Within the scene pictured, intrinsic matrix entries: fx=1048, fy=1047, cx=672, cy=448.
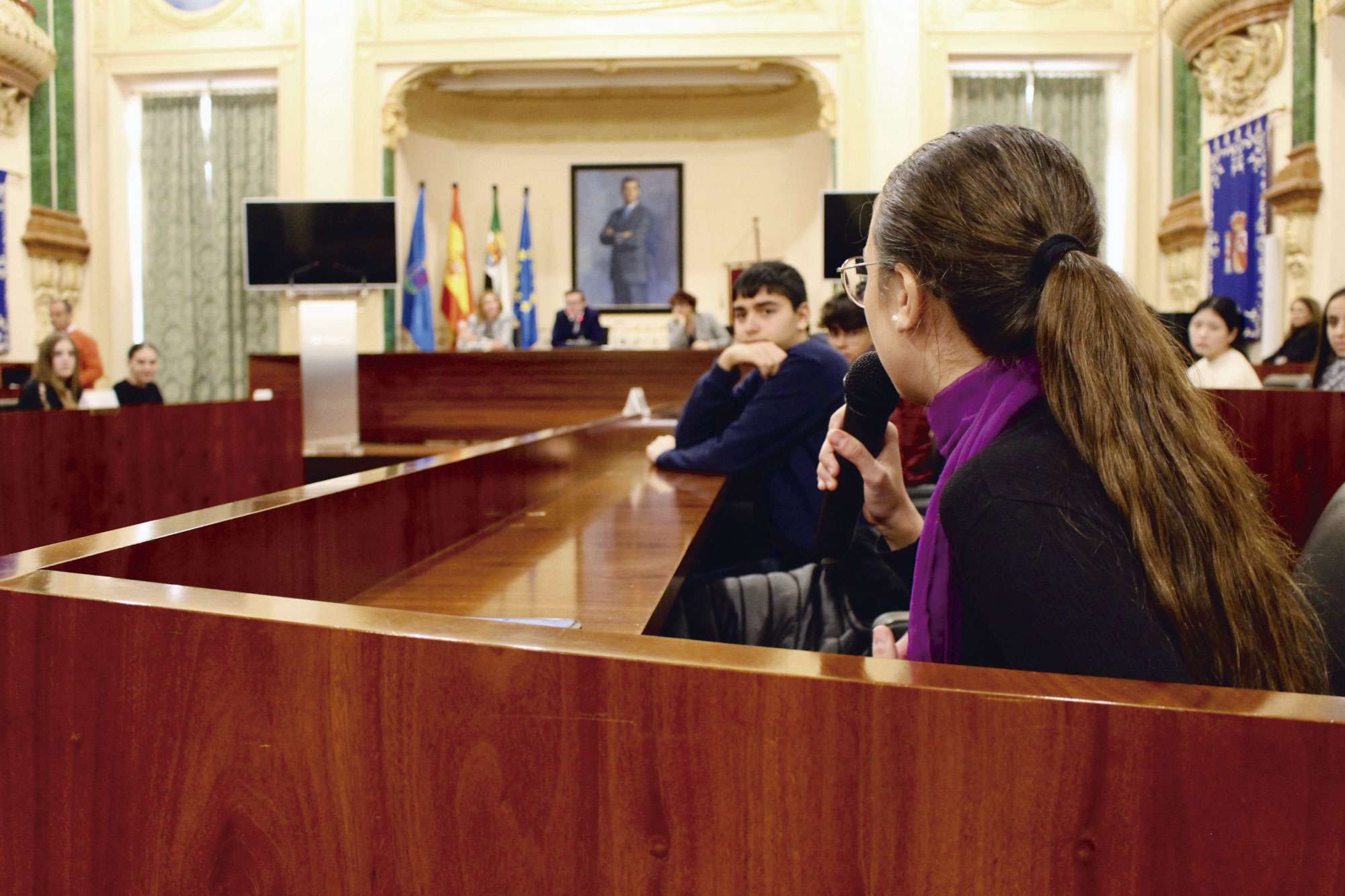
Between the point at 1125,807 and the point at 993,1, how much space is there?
7.99m

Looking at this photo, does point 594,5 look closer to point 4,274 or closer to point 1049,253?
point 4,274

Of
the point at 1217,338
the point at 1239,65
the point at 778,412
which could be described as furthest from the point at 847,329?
the point at 1239,65

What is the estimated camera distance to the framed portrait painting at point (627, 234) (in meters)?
9.20

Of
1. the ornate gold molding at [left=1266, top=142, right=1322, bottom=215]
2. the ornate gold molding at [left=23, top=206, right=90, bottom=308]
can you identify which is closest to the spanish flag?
the ornate gold molding at [left=23, top=206, right=90, bottom=308]

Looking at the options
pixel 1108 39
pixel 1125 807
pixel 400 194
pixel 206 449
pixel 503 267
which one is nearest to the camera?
pixel 1125 807

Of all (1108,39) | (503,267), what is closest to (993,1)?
(1108,39)

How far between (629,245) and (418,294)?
210cm

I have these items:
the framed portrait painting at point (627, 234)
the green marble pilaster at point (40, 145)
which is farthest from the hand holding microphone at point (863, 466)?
the framed portrait painting at point (627, 234)

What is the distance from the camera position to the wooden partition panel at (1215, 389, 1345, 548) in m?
2.10

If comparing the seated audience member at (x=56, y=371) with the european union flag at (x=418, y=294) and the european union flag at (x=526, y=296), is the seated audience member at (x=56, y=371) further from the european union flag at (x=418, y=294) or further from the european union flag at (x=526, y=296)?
the european union flag at (x=526, y=296)

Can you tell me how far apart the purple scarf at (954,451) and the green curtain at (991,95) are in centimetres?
755

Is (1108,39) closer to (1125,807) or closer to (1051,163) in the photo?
(1051,163)

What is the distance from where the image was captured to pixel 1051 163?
83cm

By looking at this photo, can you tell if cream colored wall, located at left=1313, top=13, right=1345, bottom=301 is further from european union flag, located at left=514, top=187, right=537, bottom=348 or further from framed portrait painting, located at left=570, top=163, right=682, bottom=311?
european union flag, located at left=514, top=187, right=537, bottom=348
